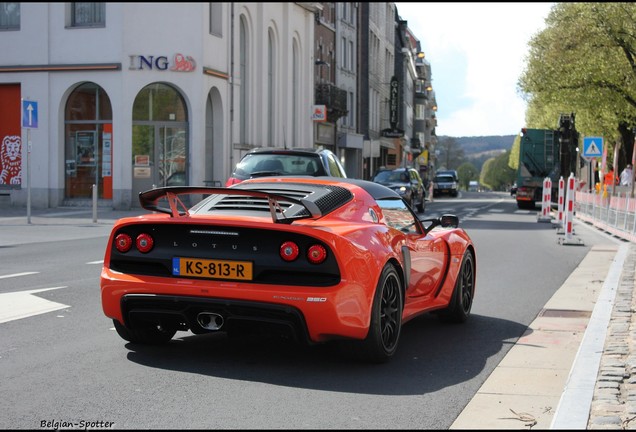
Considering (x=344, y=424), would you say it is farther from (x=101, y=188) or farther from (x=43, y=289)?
(x=101, y=188)

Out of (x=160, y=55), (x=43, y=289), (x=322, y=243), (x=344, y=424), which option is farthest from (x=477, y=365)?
(x=160, y=55)

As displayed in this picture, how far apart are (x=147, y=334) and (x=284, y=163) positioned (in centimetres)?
1060

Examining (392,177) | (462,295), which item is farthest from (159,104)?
(462,295)

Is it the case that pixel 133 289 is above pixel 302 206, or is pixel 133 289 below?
below

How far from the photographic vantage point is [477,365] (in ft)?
21.6

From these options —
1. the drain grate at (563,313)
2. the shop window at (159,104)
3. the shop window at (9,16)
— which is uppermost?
the shop window at (9,16)

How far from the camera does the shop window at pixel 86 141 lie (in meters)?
31.8

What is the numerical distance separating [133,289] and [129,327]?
1.22 ft

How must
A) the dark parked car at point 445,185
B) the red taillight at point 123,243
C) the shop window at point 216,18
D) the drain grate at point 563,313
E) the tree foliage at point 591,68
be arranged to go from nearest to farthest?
the red taillight at point 123,243 < the drain grate at point 563,313 < the shop window at point 216,18 < the tree foliage at point 591,68 < the dark parked car at point 445,185

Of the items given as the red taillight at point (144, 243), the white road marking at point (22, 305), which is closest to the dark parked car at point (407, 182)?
the white road marking at point (22, 305)

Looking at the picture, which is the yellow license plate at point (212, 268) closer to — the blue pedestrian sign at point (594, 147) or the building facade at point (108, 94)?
the building facade at point (108, 94)

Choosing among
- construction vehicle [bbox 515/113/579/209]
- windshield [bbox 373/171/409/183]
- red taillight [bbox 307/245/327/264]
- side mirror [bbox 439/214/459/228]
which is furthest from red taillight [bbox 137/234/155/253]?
construction vehicle [bbox 515/113/579/209]

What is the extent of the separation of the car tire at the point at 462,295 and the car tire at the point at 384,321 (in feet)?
5.35

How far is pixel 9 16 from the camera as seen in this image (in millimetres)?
32406
